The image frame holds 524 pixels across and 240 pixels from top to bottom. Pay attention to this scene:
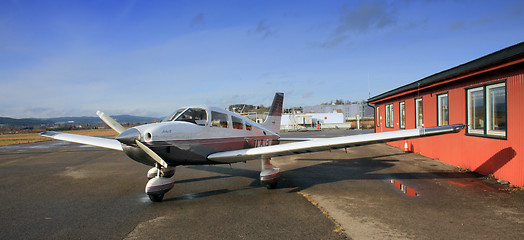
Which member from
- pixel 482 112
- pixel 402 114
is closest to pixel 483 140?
pixel 482 112

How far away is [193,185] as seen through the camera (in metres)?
7.99

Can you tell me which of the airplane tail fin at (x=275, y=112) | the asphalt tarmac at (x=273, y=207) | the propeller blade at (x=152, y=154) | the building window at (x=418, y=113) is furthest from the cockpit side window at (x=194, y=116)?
the building window at (x=418, y=113)

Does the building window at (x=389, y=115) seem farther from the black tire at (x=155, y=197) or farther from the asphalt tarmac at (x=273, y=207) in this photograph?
the black tire at (x=155, y=197)

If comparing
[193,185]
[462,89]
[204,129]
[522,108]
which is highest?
[462,89]

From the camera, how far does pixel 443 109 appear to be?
10.8 m

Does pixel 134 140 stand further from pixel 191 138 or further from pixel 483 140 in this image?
pixel 483 140

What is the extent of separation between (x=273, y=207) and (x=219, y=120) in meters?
2.84

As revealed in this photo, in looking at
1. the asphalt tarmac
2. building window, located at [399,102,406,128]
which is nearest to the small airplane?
the asphalt tarmac

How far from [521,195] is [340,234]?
448 cm

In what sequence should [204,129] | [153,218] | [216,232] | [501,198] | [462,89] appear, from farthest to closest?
[462,89] < [204,129] < [501,198] < [153,218] < [216,232]

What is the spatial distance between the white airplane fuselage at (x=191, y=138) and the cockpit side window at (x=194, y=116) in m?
0.05

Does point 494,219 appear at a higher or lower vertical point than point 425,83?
lower

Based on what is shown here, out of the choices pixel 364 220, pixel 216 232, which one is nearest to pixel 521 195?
pixel 364 220

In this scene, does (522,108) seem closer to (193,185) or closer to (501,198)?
(501,198)
